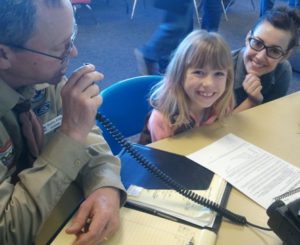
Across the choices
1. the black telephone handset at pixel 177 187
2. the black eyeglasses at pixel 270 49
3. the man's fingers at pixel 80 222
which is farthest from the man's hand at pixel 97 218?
the black eyeglasses at pixel 270 49

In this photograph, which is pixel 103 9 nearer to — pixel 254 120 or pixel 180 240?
pixel 254 120

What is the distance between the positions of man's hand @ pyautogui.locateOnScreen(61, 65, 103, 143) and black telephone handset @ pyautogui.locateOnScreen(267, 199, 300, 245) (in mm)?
503

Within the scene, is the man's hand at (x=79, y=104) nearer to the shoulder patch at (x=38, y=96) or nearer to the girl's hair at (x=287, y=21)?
the shoulder patch at (x=38, y=96)

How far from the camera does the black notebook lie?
908 millimetres

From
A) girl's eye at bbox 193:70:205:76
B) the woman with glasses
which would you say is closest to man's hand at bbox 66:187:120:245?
girl's eye at bbox 193:70:205:76

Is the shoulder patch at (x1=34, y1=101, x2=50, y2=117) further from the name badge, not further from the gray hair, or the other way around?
the gray hair

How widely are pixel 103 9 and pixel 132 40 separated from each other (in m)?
1.44

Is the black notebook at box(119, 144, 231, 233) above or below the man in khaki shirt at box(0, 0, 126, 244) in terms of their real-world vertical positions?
below

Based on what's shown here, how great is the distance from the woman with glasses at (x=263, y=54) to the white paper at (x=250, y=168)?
0.47 meters

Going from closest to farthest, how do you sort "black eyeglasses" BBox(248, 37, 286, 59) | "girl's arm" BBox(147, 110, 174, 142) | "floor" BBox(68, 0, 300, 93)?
"girl's arm" BBox(147, 110, 174, 142) → "black eyeglasses" BBox(248, 37, 286, 59) → "floor" BBox(68, 0, 300, 93)

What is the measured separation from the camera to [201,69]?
1396mm

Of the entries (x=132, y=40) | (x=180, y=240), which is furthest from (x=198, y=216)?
(x=132, y=40)

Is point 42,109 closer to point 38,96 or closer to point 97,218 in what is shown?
point 38,96

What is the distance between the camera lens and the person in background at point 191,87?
1380mm
